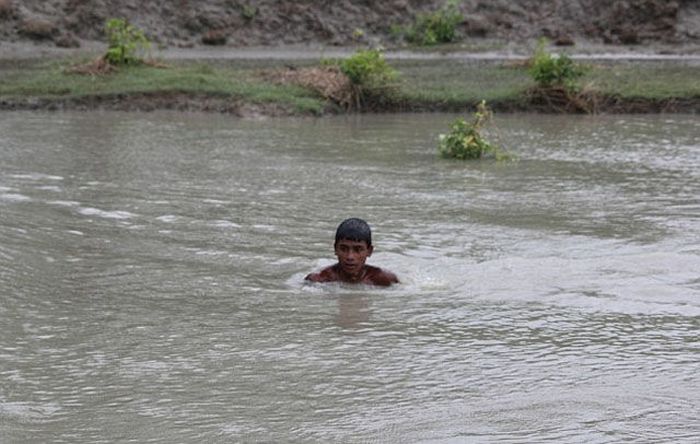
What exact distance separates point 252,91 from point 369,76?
62.9 inches

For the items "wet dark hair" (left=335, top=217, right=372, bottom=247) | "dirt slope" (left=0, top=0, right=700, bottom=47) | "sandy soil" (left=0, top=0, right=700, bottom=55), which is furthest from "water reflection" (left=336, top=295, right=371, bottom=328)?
"dirt slope" (left=0, top=0, right=700, bottom=47)

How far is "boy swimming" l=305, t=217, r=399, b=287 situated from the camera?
340 inches

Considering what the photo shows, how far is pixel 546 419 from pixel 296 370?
4.38ft

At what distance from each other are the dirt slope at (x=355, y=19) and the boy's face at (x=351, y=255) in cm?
1675

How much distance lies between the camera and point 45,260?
9172mm

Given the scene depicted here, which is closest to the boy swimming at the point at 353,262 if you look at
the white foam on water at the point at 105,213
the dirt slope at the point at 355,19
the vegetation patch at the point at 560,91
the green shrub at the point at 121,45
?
the white foam on water at the point at 105,213

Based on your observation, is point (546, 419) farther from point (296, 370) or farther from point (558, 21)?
point (558, 21)

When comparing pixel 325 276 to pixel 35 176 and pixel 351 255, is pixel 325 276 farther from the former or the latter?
pixel 35 176

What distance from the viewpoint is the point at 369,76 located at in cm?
1873

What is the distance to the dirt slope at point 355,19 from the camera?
994 inches

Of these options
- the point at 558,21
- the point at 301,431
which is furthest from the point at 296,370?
the point at 558,21

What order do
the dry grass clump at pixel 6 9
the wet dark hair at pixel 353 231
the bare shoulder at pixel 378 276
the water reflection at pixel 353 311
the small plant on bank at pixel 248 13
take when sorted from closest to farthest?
the water reflection at pixel 353 311 → the wet dark hair at pixel 353 231 → the bare shoulder at pixel 378 276 → the dry grass clump at pixel 6 9 → the small plant on bank at pixel 248 13

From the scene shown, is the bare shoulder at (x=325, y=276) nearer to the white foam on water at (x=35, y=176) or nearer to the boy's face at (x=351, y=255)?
the boy's face at (x=351, y=255)

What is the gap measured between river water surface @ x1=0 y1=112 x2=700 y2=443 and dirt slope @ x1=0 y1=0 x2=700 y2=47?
1059 centimetres
